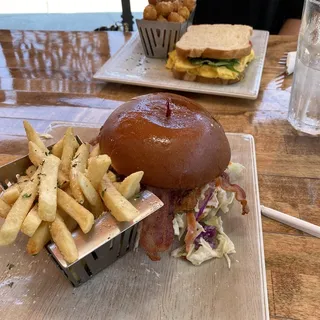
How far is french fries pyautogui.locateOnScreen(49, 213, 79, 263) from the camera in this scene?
87 centimetres

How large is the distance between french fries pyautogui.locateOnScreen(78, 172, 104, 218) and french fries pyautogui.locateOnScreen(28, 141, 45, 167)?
22cm

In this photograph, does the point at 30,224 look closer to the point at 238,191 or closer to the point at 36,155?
the point at 36,155

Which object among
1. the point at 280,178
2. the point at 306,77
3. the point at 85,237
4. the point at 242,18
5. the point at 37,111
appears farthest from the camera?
the point at 242,18

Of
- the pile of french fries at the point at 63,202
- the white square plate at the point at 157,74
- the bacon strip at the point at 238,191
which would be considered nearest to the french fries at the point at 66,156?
the pile of french fries at the point at 63,202

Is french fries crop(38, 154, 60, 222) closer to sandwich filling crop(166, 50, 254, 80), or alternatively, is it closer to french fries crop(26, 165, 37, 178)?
french fries crop(26, 165, 37, 178)

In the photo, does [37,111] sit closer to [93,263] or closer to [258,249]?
[93,263]

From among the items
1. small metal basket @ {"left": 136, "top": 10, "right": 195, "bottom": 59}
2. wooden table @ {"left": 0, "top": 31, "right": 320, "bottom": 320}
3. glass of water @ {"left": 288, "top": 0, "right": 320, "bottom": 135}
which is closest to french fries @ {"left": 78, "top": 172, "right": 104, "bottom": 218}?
wooden table @ {"left": 0, "top": 31, "right": 320, "bottom": 320}

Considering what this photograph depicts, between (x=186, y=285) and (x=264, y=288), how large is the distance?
216mm

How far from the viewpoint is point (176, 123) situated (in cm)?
112

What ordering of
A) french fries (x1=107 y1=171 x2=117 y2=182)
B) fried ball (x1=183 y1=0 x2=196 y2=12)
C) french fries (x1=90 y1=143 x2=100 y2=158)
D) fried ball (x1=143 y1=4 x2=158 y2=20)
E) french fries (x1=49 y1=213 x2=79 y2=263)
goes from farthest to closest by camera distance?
fried ball (x1=183 y1=0 x2=196 y2=12)
fried ball (x1=143 y1=4 x2=158 y2=20)
french fries (x1=90 y1=143 x2=100 y2=158)
french fries (x1=107 y1=171 x2=117 y2=182)
french fries (x1=49 y1=213 x2=79 y2=263)

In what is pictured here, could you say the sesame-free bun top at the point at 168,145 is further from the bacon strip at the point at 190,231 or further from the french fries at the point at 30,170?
the french fries at the point at 30,170

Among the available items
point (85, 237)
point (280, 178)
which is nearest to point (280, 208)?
point (280, 178)

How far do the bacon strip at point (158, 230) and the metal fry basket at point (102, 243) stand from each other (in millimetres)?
42

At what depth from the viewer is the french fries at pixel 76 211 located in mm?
891
